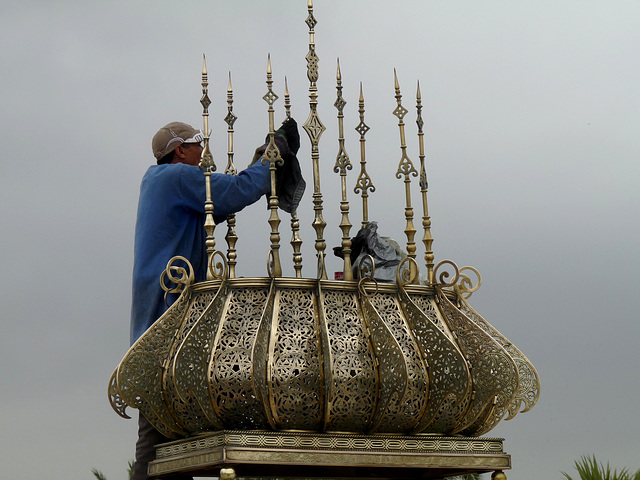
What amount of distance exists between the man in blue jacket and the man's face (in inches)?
12.3

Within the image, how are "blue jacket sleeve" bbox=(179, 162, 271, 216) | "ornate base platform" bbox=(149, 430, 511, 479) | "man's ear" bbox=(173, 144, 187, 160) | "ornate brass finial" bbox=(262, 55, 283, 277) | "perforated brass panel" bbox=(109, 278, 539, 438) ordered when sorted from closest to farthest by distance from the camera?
"ornate base platform" bbox=(149, 430, 511, 479)
"perforated brass panel" bbox=(109, 278, 539, 438)
"ornate brass finial" bbox=(262, 55, 283, 277)
"blue jacket sleeve" bbox=(179, 162, 271, 216)
"man's ear" bbox=(173, 144, 187, 160)

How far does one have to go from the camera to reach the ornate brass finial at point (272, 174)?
6602 millimetres

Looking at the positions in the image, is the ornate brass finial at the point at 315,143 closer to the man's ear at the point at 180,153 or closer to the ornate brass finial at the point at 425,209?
the ornate brass finial at the point at 425,209

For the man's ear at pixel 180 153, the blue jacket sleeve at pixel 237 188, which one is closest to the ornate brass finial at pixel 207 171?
the blue jacket sleeve at pixel 237 188

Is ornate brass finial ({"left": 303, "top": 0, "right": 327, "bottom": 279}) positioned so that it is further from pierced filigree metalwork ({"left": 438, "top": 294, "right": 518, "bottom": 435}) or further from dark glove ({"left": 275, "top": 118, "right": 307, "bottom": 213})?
pierced filigree metalwork ({"left": 438, "top": 294, "right": 518, "bottom": 435})

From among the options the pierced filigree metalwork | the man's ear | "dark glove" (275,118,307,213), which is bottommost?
the pierced filigree metalwork

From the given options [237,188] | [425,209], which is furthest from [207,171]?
[425,209]

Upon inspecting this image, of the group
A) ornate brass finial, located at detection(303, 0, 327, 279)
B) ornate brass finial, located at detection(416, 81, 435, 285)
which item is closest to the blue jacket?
ornate brass finial, located at detection(303, 0, 327, 279)

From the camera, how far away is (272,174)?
6.86 metres

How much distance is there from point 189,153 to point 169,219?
2.18 ft

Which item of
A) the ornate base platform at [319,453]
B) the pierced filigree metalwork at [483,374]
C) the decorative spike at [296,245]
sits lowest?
the ornate base platform at [319,453]

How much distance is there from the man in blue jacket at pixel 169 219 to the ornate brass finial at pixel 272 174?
0.54 ft

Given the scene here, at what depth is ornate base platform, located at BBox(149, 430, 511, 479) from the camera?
239 inches

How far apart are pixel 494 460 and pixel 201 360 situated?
67.7 inches
